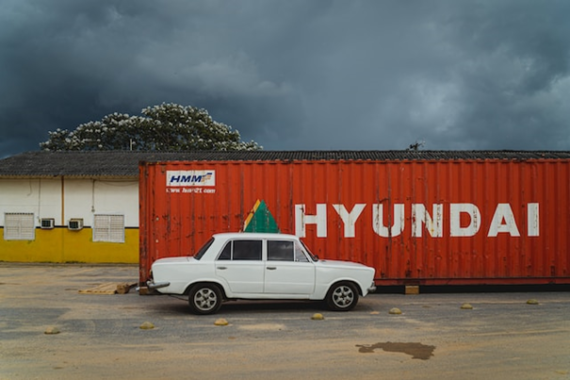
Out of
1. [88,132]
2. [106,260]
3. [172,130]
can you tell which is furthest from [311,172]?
[88,132]

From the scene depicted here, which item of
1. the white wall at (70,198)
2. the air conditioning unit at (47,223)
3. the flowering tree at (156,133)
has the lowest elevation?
the air conditioning unit at (47,223)

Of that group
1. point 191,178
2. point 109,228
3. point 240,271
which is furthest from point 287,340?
point 109,228

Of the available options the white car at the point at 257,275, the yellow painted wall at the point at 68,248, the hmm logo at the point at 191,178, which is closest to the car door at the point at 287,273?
the white car at the point at 257,275

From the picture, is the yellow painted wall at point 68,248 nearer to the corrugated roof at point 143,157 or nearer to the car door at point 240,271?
the corrugated roof at point 143,157

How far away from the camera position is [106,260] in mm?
21891

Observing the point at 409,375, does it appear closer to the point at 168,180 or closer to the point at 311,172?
the point at 311,172

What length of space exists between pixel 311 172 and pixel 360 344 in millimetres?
5932

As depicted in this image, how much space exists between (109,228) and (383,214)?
13599 mm

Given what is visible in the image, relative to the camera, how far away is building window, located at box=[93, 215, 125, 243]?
72.0 feet

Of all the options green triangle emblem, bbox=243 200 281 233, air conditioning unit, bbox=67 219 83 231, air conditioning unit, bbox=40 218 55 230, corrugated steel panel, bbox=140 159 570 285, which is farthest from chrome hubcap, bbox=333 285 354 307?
air conditioning unit, bbox=40 218 55 230

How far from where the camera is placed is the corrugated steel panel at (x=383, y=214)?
12.6 m

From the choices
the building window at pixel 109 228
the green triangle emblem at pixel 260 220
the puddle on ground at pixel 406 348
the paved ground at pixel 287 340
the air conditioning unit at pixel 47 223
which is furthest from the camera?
the air conditioning unit at pixel 47 223

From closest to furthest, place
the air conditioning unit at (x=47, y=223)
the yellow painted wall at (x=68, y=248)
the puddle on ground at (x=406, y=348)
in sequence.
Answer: the puddle on ground at (x=406, y=348) < the yellow painted wall at (x=68, y=248) < the air conditioning unit at (x=47, y=223)

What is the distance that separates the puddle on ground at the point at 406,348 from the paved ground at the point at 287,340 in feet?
0.05
